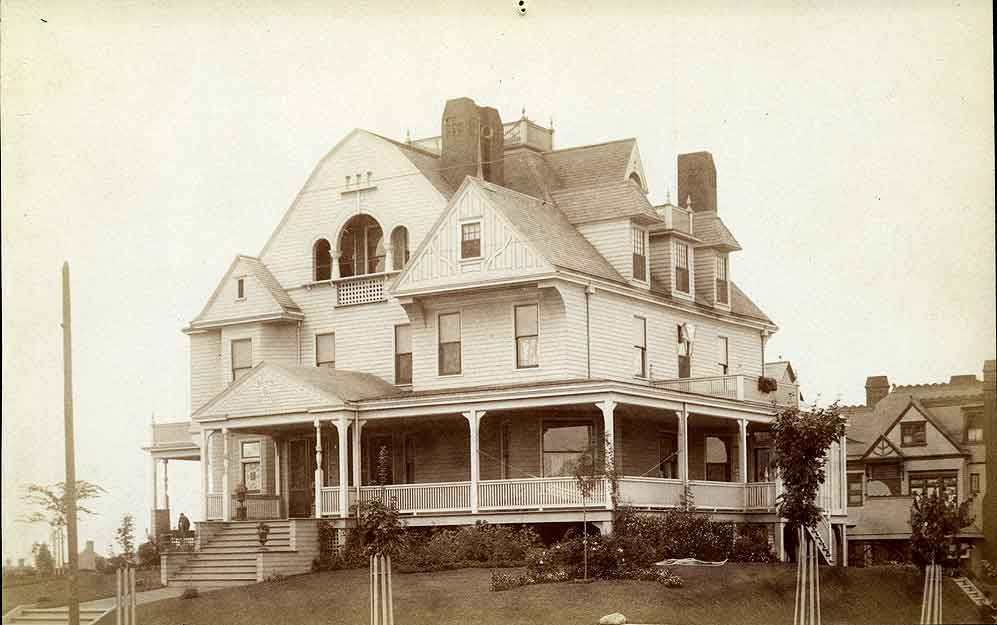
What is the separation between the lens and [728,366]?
4797 centimetres

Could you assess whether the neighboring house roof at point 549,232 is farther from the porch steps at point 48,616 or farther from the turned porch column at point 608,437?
the porch steps at point 48,616

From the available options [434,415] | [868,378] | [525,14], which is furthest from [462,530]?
[868,378]

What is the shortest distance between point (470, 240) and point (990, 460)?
13.6 metres

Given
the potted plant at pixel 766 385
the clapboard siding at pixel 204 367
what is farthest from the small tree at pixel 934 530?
the clapboard siding at pixel 204 367

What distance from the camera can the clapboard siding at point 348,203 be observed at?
4372cm

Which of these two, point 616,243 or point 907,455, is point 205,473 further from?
point 907,455

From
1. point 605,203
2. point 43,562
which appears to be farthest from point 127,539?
point 605,203

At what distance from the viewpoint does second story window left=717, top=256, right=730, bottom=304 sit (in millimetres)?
47312

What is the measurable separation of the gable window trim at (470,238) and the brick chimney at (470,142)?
372 centimetres

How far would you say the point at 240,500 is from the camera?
42.2m

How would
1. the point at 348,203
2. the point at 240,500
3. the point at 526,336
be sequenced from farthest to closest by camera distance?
the point at 348,203
the point at 240,500
the point at 526,336

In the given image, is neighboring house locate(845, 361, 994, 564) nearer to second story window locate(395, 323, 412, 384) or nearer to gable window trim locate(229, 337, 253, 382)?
second story window locate(395, 323, 412, 384)

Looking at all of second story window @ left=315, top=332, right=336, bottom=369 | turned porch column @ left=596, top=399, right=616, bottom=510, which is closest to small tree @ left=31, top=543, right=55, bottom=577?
second story window @ left=315, top=332, right=336, bottom=369

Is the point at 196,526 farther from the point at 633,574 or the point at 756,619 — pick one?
the point at 756,619
